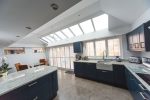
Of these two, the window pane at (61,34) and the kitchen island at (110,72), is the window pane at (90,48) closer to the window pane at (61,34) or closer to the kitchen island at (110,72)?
the kitchen island at (110,72)

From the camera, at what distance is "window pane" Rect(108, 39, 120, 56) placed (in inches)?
178

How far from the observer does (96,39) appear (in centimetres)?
535

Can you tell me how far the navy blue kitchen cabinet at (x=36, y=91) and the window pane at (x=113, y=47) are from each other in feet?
10.2

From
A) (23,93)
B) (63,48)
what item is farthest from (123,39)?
(63,48)

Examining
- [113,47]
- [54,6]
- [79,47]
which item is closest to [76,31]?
[79,47]

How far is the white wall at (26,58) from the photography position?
6.81 m

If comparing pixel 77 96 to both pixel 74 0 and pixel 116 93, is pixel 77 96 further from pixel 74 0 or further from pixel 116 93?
pixel 74 0

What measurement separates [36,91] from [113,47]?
12.6 ft

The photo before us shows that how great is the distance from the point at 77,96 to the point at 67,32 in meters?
4.26

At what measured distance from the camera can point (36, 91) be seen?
224 cm

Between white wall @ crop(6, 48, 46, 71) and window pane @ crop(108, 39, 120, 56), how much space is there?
6.29 metres

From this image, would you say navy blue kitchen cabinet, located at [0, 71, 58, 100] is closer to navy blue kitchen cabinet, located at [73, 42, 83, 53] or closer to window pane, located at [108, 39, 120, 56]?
navy blue kitchen cabinet, located at [73, 42, 83, 53]

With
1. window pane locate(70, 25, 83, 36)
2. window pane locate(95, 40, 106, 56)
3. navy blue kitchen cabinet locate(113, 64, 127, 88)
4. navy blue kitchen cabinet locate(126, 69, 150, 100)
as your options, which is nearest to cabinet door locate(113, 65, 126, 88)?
navy blue kitchen cabinet locate(113, 64, 127, 88)

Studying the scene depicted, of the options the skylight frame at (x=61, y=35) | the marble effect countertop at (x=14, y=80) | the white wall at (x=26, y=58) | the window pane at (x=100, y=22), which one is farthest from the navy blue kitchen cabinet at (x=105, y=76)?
the white wall at (x=26, y=58)
